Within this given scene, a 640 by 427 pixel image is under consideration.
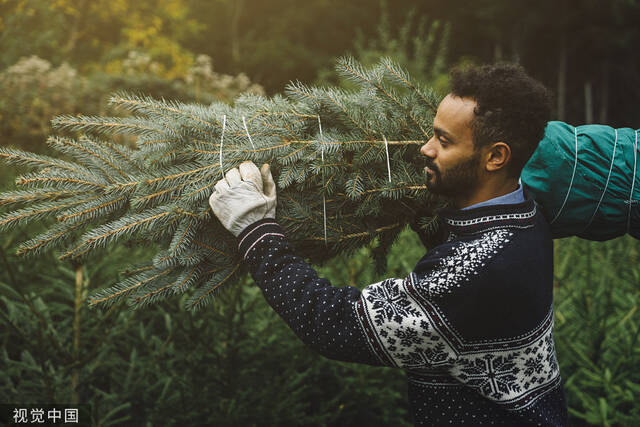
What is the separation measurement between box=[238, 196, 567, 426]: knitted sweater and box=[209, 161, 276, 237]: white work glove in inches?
1.4

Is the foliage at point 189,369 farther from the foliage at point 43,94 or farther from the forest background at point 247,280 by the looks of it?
the foliage at point 43,94

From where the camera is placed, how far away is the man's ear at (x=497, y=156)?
1.37 metres

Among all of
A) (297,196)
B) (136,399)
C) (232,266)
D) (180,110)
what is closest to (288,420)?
(136,399)

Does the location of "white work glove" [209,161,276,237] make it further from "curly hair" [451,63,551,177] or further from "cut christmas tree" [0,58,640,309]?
"curly hair" [451,63,551,177]

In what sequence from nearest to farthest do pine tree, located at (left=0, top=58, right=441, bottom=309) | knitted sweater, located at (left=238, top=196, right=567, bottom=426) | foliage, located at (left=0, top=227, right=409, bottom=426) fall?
1. knitted sweater, located at (left=238, top=196, right=567, bottom=426)
2. pine tree, located at (left=0, top=58, right=441, bottom=309)
3. foliage, located at (left=0, top=227, right=409, bottom=426)

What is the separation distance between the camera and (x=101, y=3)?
47.1ft

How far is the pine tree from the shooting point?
5.04 ft

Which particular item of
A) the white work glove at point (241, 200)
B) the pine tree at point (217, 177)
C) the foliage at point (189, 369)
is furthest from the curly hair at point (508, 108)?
the foliage at point (189, 369)

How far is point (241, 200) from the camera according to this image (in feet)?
4.70

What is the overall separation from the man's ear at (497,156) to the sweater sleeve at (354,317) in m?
0.43

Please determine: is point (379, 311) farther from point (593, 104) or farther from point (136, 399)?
point (593, 104)

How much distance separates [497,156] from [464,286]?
16.6 inches

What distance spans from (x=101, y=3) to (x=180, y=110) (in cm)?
1559

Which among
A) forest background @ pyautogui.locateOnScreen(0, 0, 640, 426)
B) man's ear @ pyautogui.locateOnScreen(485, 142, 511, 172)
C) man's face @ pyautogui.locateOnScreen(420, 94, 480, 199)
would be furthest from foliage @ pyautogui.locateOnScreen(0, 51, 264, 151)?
man's ear @ pyautogui.locateOnScreen(485, 142, 511, 172)
